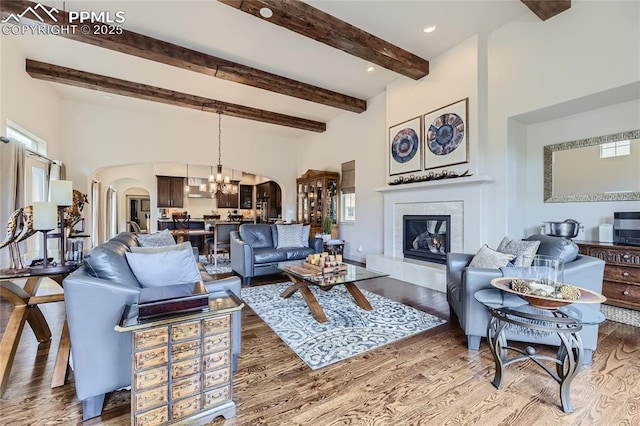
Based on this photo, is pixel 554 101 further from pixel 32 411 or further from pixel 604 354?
pixel 32 411

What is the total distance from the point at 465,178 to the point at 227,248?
188 inches

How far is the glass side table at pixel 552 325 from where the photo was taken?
165 cm

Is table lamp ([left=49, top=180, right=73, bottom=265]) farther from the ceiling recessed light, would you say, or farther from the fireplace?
the fireplace

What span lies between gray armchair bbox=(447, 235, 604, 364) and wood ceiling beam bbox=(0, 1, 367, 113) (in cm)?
430

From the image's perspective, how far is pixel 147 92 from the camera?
5266 mm

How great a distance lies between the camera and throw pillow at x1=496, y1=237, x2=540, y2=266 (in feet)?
7.98

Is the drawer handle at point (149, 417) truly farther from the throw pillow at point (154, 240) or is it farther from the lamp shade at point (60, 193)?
the throw pillow at point (154, 240)

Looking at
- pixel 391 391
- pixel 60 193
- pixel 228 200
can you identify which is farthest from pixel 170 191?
pixel 391 391

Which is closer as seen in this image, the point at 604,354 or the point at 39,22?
the point at 604,354

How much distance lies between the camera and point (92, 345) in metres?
1.56

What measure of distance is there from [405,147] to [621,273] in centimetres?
317

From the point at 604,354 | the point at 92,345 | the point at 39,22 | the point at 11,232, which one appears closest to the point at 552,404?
the point at 604,354

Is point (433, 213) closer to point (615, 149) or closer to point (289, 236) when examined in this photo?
point (615, 149)

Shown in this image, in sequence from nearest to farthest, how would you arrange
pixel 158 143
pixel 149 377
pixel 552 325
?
pixel 149 377, pixel 552 325, pixel 158 143
